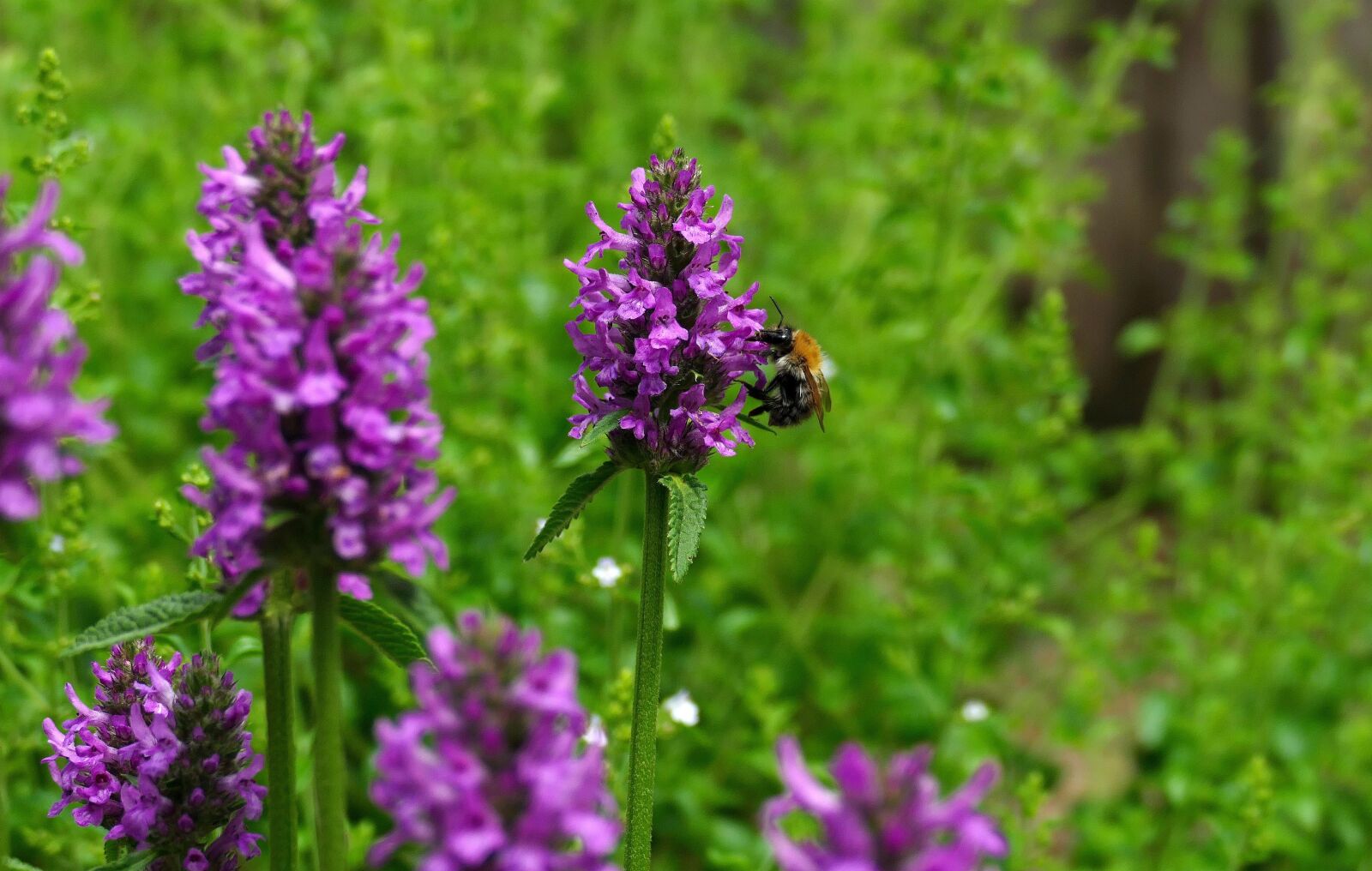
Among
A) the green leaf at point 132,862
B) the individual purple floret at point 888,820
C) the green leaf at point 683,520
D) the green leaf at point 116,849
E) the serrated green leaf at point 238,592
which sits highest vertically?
the green leaf at point 683,520

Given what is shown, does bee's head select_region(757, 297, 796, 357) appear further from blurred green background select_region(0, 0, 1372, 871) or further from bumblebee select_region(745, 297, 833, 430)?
blurred green background select_region(0, 0, 1372, 871)

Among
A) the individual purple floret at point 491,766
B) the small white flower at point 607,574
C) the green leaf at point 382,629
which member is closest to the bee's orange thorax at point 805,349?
the small white flower at point 607,574

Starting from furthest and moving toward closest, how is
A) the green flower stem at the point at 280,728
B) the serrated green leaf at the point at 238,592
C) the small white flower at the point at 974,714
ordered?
the small white flower at the point at 974,714 → the green flower stem at the point at 280,728 → the serrated green leaf at the point at 238,592

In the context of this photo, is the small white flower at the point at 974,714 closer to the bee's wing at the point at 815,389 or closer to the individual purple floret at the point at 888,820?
the bee's wing at the point at 815,389

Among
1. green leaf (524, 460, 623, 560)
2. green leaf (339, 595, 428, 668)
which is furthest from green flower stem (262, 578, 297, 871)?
green leaf (524, 460, 623, 560)

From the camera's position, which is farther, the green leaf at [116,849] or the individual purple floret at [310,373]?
the green leaf at [116,849]

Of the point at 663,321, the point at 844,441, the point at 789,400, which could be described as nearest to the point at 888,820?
the point at 663,321

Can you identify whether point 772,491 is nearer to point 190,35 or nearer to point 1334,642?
point 1334,642
